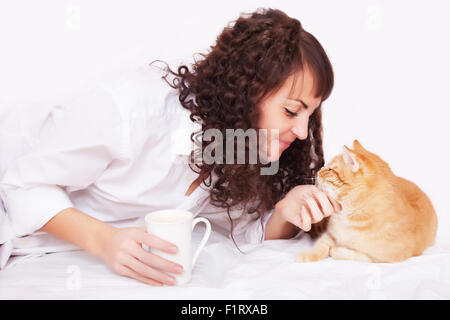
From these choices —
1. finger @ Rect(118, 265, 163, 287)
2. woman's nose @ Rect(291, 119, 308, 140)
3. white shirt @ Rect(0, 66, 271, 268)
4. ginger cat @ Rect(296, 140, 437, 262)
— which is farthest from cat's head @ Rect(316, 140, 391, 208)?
finger @ Rect(118, 265, 163, 287)

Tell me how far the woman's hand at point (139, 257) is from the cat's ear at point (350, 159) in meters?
0.45

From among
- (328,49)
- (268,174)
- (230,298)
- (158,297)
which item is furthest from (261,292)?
(328,49)

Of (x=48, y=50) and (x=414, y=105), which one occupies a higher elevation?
(x=48, y=50)

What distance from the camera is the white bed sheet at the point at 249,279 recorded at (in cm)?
85

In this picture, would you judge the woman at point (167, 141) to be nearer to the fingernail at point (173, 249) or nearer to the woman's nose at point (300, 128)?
the woman's nose at point (300, 128)

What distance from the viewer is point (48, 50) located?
1.51 m

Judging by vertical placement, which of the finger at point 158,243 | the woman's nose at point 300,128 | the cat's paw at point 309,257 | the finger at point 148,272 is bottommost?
the cat's paw at point 309,257

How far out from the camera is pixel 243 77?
1040mm

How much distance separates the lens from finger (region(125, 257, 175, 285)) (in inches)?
34.9

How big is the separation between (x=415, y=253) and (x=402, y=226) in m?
0.11

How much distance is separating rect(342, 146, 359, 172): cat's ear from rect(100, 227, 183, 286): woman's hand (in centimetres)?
45

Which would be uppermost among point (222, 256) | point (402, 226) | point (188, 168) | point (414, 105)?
point (414, 105)

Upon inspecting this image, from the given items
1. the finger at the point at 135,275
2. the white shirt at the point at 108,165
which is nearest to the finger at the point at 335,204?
the white shirt at the point at 108,165
